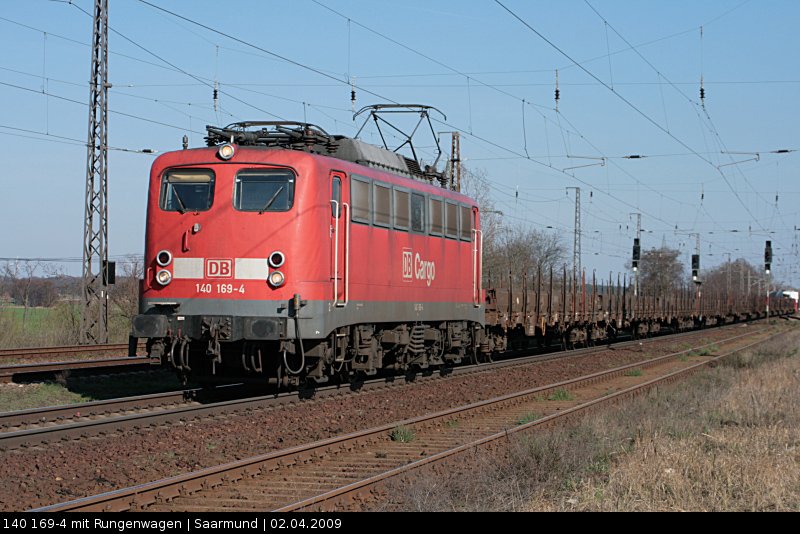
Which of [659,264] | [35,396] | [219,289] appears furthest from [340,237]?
[659,264]

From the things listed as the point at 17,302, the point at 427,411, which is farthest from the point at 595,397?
the point at 17,302

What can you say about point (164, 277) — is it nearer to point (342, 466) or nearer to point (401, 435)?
point (401, 435)

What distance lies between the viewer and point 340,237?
571 inches

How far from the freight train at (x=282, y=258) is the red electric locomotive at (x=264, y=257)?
0.02m

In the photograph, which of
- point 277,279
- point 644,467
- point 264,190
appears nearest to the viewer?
point 644,467

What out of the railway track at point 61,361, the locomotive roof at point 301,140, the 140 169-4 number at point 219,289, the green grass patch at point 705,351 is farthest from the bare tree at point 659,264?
the 140 169-4 number at point 219,289

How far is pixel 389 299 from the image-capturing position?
16.3m

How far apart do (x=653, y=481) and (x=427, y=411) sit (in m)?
6.33

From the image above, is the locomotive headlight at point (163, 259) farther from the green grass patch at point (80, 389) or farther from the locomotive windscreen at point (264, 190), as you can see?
the green grass patch at point (80, 389)

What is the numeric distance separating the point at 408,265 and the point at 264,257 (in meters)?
4.18

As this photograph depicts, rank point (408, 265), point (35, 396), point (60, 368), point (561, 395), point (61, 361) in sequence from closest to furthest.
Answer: point (35, 396), point (408, 265), point (561, 395), point (60, 368), point (61, 361)

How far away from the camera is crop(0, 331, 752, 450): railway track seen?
35.8 feet
